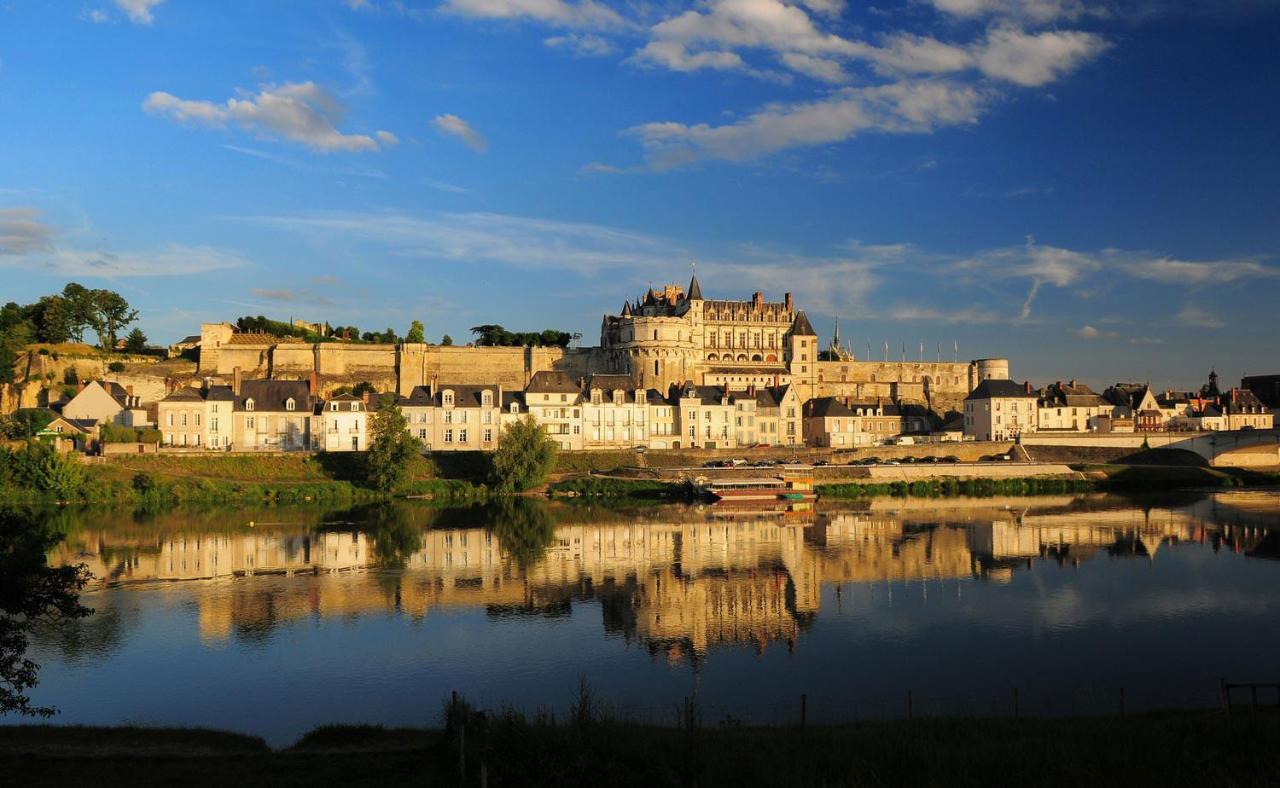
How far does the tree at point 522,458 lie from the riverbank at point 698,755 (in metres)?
31.8

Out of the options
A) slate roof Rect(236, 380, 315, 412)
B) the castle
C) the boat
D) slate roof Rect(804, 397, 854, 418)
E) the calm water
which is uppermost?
the castle

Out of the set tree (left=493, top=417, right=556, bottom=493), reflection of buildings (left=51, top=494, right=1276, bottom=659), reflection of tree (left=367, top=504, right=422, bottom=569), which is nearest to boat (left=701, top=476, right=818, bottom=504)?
reflection of buildings (left=51, top=494, right=1276, bottom=659)

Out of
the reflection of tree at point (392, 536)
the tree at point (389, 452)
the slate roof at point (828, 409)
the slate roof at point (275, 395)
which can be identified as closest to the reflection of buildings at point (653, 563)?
the reflection of tree at point (392, 536)

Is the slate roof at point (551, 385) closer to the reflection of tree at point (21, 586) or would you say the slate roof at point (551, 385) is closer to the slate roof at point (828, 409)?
the slate roof at point (828, 409)

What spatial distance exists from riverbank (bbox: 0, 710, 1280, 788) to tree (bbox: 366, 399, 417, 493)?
31119 millimetres

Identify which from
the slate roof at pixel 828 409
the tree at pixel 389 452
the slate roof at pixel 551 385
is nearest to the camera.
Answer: the tree at pixel 389 452

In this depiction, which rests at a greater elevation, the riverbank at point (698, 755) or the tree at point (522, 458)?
the tree at point (522, 458)

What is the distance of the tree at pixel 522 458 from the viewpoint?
4362 centimetres

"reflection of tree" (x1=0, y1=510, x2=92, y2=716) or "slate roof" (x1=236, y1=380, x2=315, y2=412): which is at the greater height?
"slate roof" (x1=236, y1=380, x2=315, y2=412)

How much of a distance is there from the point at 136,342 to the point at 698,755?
6898 cm

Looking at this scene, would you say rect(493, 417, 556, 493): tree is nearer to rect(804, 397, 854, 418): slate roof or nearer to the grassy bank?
the grassy bank

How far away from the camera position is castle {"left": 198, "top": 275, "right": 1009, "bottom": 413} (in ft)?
211

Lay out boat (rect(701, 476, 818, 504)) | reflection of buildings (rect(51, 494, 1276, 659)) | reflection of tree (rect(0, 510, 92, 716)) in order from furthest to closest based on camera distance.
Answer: boat (rect(701, 476, 818, 504)) < reflection of buildings (rect(51, 494, 1276, 659)) < reflection of tree (rect(0, 510, 92, 716))

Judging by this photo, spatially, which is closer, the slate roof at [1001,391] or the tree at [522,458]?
the tree at [522,458]
